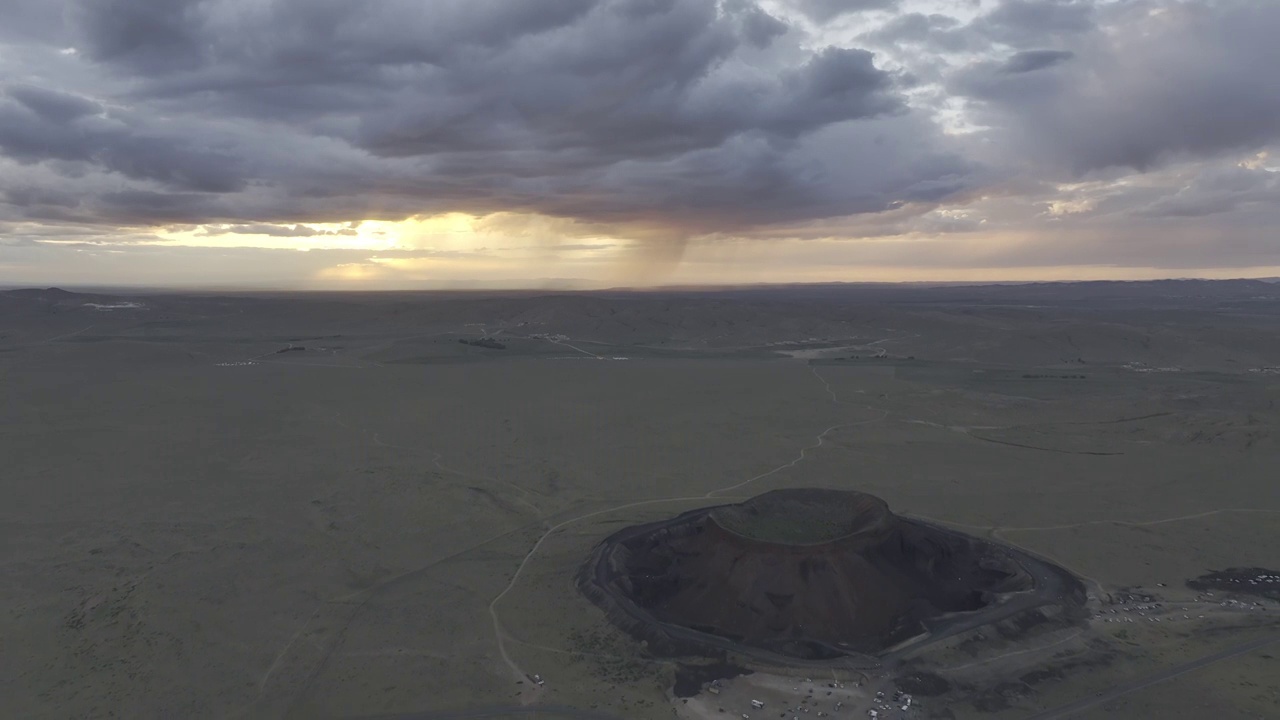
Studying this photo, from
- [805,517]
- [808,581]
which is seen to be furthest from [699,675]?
[805,517]

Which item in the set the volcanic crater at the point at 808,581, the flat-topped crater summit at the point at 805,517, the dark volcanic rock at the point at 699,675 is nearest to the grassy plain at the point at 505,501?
the dark volcanic rock at the point at 699,675

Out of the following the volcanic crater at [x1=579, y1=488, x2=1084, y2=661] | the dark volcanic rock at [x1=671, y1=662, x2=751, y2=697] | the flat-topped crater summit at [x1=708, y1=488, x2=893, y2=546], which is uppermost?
the flat-topped crater summit at [x1=708, y1=488, x2=893, y2=546]

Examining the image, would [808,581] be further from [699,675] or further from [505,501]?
[505,501]

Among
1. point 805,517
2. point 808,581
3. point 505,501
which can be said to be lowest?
point 505,501

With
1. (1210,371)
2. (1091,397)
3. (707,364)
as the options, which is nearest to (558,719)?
(1091,397)

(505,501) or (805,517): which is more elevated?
(805,517)

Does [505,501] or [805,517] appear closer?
Result: [805,517]

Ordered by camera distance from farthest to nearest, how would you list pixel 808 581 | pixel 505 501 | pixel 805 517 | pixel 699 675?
1. pixel 505 501
2. pixel 805 517
3. pixel 808 581
4. pixel 699 675

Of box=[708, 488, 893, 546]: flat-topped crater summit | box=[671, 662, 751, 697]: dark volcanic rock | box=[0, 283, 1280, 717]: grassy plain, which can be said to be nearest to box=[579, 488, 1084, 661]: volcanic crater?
box=[708, 488, 893, 546]: flat-topped crater summit

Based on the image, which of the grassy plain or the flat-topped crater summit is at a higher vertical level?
the flat-topped crater summit

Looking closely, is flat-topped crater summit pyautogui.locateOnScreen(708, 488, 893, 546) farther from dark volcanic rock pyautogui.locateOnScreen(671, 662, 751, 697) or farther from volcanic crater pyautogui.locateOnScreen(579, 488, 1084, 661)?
dark volcanic rock pyautogui.locateOnScreen(671, 662, 751, 697)
